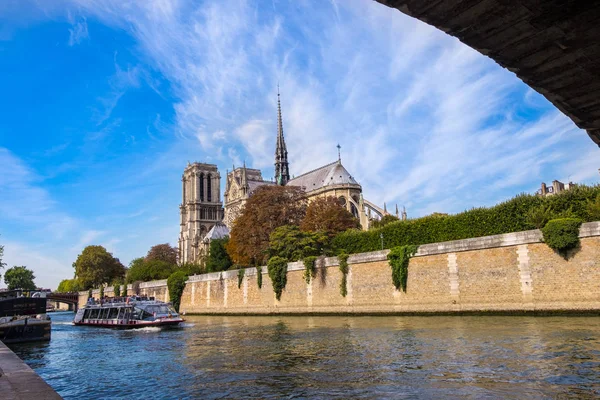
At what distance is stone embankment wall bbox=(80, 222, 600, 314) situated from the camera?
20.0 meters

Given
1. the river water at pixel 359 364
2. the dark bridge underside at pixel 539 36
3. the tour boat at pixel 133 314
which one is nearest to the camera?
the dark bridge underside at pixel 539 36

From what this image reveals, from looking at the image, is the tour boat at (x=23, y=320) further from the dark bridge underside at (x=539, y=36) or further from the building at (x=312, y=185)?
the building at (x=312, y=185)

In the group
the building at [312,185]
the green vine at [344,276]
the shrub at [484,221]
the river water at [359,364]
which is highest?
the building at [312,185]

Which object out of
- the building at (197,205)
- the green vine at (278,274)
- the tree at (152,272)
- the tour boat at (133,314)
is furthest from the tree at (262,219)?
the building at (197,205)

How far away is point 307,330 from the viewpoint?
22281 mm

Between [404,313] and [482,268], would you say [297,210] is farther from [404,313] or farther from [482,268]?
[482,268]

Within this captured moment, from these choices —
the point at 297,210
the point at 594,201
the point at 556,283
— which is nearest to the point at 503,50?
the point at 556,283

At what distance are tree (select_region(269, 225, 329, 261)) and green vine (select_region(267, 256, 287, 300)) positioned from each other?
55 centimetres

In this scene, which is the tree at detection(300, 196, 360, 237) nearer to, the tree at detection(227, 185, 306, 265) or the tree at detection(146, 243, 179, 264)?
the tree at detection(227, 185, 306, 265)

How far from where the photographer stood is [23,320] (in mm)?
22781

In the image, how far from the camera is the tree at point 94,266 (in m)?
86.4

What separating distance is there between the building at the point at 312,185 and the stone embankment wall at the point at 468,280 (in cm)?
2303

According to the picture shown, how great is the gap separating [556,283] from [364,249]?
1557 centimetres

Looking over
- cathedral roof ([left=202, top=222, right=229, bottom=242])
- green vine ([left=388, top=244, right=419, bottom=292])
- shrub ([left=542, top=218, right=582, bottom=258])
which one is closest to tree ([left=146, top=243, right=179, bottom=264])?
cathedral roof ([left=202, top=222, right=229, bottom=242])
